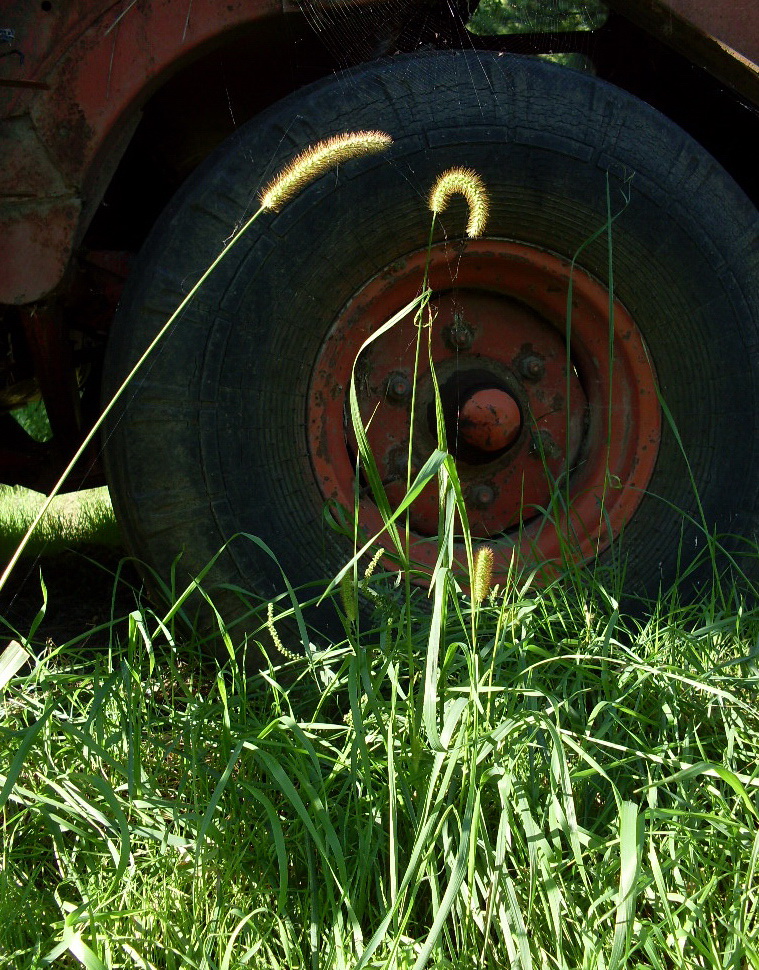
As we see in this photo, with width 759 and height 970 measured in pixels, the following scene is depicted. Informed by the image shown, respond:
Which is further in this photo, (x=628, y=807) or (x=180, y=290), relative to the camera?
(x=180, y=290)

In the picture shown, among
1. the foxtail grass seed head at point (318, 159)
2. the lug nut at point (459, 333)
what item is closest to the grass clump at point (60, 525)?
the lug nut at point (459, 333)

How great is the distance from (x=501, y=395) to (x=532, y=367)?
134 mm

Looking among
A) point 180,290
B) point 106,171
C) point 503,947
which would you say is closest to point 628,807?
point 503,947

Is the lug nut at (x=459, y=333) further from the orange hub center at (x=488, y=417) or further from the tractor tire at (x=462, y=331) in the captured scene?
Result: the orange hub center at (x=488, y=417)

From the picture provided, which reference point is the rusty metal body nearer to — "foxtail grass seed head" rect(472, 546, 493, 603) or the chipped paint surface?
the chipped paint surface

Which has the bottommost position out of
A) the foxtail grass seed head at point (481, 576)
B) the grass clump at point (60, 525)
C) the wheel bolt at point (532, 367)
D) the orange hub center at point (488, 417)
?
the grass clump at point (60, 525)

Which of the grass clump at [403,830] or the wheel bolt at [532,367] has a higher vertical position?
the wheel bolt at [532,367]

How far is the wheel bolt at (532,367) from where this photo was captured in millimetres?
1921

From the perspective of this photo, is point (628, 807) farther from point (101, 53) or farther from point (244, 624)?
point (101, 53)

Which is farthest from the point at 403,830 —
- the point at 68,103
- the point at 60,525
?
the point at 60,525

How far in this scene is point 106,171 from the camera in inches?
63.7

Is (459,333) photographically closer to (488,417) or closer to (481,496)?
(488,417)

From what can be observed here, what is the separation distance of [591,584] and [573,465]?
1.46 feet

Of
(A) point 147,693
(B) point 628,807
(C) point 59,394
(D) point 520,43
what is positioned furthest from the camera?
(D) point 520,43
